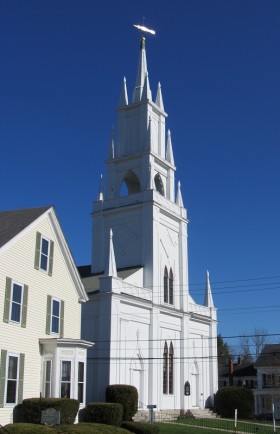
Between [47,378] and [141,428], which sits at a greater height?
[47,378]

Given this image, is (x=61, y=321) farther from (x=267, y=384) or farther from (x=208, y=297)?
(x=267, y=384)

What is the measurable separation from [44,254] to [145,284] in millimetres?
19751

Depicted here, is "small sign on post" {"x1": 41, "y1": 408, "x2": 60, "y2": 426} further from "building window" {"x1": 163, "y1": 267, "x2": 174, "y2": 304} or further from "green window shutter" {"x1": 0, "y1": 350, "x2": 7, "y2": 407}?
"building window" {"x1": 163, "y1": 267, "x2": 174, "y2": 304}

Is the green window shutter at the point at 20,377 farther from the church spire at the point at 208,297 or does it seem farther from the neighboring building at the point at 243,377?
the neighboring building at the point at 243,377

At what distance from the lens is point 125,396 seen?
134 feet

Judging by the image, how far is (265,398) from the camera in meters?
71.6

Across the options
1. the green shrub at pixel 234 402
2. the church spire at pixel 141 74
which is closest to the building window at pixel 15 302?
the green shrub at pixel 234 402

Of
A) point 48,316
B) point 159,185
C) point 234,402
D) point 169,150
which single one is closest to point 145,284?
point 159,185

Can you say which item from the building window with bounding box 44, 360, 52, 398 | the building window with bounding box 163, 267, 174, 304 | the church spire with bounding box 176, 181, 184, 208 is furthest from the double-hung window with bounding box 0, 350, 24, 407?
the church spire with bounding box 176, 181, 184, 208

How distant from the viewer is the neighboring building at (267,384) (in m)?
70.6

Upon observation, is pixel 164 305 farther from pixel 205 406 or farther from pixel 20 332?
pixel 20 332

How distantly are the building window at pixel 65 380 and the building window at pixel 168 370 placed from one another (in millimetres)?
19993

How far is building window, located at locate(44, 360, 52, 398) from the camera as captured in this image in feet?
99.0

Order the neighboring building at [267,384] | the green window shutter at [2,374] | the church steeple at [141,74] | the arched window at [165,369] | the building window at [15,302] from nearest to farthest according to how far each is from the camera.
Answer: the green window shutter at [2,374], the building window at [15,302], the arched window at [165,369], the church steeple at [141,74], the neighboring building at [267,384]
